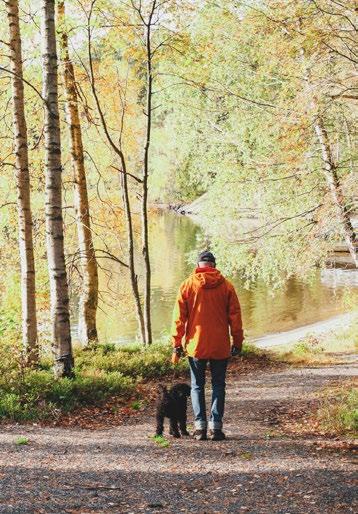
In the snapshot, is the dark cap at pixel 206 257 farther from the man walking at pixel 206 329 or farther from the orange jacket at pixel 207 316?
the orange jacket at pixel 207 316

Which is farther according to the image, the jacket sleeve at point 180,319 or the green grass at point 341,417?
the green grass at point 341,417

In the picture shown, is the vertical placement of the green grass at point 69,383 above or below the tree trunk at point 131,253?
below

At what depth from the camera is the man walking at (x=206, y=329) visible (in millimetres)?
6449

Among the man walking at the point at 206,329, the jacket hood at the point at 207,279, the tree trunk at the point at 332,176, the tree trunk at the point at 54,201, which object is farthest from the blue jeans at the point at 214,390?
the tree trunk at the point at 332,176

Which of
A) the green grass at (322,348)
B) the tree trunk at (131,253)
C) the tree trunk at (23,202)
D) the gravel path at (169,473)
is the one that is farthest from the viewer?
the green grass at (322,348)

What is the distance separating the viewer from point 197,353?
6.45m

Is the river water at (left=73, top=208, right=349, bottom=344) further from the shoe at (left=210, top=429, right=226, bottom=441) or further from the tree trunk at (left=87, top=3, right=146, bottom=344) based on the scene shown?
the shoe at (left=210, top=429, right=226, bottom=441)

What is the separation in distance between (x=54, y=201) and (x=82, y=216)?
16.2 ft

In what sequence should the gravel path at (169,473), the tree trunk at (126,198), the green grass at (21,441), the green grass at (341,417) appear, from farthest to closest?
the tree trunk at (126,198), the green grass at (341,417), the green grass at (21,441), the gravel path at (169,473)

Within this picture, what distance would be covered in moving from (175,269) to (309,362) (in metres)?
24.2

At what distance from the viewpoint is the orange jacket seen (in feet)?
21.1

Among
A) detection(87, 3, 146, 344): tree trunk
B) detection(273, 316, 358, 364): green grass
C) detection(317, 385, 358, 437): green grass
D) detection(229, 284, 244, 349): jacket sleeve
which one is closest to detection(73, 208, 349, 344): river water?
detection(273, 316, 358, 364): green grass

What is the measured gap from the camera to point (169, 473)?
5.38 m

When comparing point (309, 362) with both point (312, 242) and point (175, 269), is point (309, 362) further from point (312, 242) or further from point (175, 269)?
point (175, 269)
